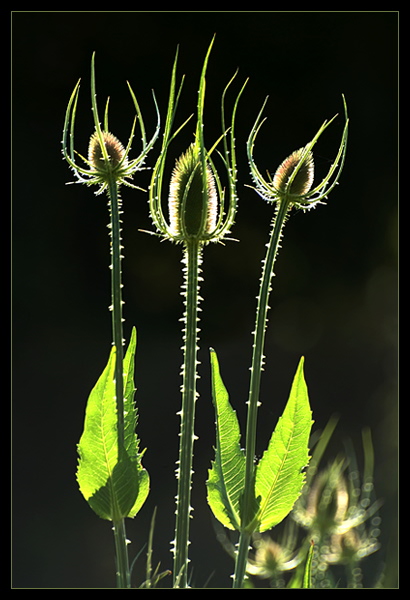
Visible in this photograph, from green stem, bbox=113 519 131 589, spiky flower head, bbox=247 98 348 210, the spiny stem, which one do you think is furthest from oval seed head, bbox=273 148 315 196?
green stem, bbox=113 519 131 589

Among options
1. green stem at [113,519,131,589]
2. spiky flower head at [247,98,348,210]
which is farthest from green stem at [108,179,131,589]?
spiky flower head at [247,98,348,210]

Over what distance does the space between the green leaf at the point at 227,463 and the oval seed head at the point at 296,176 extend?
110 millimetres

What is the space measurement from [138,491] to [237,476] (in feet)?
0.18

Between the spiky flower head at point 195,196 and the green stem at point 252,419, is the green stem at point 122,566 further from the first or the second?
the spiky flower head at point 195,196

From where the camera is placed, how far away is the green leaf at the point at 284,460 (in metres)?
0.39

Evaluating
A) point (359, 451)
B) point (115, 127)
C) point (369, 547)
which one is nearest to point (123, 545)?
point (369, 547)

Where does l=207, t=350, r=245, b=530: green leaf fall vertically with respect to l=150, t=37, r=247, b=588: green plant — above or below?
below

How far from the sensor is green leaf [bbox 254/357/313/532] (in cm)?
39

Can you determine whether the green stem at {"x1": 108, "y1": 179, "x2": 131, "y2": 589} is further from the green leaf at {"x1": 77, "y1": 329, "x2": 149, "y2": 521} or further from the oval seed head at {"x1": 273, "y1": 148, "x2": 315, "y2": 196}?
the oval seed head at {"x1": 273, "y1": 148, "x2": 315, "y2": 196}

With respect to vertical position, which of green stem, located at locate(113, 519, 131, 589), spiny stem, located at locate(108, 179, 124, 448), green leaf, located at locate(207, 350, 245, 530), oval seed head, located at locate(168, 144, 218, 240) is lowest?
green stem, located at locate(113, 519, 131, 589)

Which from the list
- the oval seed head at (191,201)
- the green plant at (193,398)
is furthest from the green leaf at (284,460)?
the oval seed head at (191,201)

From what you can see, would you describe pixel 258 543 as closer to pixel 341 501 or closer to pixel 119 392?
pixel 341 501

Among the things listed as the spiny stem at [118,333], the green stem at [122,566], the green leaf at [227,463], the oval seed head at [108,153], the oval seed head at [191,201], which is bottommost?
the green stem at [122,566]

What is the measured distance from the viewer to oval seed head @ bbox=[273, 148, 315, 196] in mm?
411
